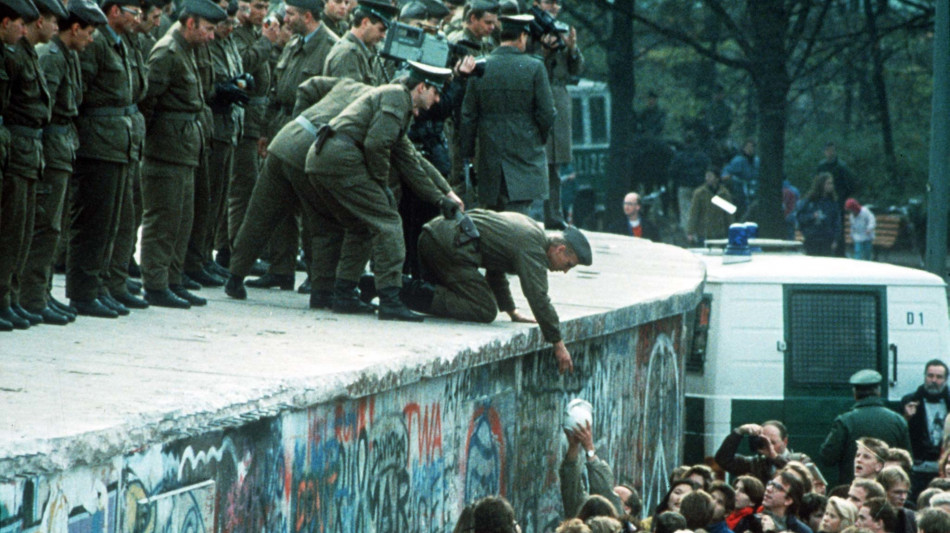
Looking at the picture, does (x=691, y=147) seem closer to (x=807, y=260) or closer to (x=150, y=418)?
(x=807, y=260)

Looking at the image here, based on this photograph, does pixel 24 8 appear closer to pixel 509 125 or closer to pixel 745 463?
pixel 509 125

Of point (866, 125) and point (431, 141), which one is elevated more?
point (866, 125)

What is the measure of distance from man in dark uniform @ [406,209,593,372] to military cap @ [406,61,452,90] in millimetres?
766

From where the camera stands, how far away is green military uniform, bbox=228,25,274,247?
1063 centimetres

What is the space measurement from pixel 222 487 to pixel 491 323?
3251 millimetres

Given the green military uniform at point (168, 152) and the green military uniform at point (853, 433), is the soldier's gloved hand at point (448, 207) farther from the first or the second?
the green military uniform at point (853, 433)

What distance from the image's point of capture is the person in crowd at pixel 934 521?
24.3 ft

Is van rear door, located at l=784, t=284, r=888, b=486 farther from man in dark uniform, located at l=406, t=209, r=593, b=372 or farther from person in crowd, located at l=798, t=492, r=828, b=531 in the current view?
man in dark uniform, located at l=406, t=209, r=593, b=372

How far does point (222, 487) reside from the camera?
6.06 m

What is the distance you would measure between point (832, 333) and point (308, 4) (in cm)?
526

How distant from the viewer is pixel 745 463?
34.5 feet

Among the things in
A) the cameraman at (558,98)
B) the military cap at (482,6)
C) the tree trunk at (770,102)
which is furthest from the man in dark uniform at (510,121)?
the tree trunk at (770,102)

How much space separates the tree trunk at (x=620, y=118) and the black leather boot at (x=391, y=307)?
16.4 metres

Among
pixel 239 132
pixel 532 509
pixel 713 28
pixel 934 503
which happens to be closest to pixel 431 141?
pixel 239 132
